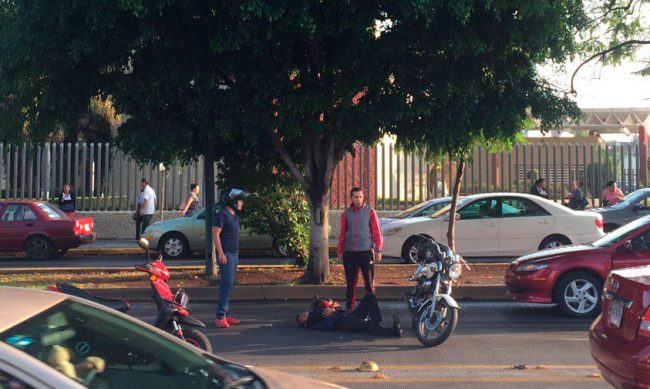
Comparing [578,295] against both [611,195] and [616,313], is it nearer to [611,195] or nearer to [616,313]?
[616,313]

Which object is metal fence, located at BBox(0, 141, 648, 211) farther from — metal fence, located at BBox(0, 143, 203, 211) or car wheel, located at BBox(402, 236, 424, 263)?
car wheel, located at BBox(402, 236, 424, 263)

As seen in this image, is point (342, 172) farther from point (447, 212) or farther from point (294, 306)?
point (294, 306)

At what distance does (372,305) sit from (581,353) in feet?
8.30

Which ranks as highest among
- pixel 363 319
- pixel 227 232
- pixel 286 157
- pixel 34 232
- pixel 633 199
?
pixel 286 157

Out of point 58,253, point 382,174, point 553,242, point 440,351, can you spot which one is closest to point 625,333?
point 440,351

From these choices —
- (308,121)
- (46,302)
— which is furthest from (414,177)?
(46,302)

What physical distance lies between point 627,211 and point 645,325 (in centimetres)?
1449

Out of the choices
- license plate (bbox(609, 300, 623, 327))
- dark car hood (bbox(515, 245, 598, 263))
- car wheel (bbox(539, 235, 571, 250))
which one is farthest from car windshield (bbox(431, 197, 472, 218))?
license plate (bbox(609, 300, 623, 327))

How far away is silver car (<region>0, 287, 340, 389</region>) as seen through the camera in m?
2.89

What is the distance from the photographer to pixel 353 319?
9.45 meters

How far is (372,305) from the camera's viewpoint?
9.50m

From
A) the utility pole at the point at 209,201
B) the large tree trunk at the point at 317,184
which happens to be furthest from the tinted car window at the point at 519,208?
the utility pole at the point at 209,201

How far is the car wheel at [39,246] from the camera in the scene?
62.1ft

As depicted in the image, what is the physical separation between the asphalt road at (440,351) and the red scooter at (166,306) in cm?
89
